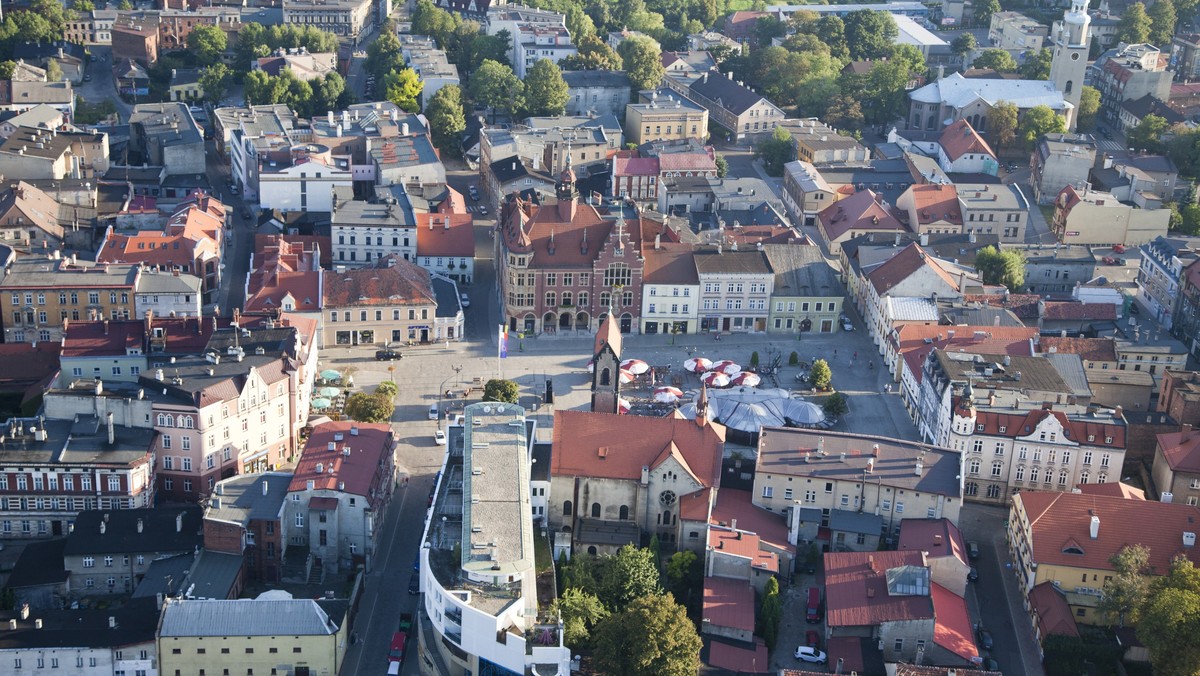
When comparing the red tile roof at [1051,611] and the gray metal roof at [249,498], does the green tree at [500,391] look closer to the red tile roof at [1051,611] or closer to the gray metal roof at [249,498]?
the gray metal roof at [249,498]

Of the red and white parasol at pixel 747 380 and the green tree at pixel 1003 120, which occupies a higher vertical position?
the green tree at pixel 1003 120

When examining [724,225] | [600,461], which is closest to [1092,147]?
[724,225]

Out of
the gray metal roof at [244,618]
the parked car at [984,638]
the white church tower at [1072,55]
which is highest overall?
the white church tower at [1072,55]

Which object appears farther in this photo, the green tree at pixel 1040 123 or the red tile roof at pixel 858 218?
the green tree at pixel 1040 123

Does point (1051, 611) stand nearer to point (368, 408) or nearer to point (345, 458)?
point (345, 458)

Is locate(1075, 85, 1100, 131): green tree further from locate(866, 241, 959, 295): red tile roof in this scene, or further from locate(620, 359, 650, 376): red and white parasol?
locate(620, 359, 650, 376): red and white parasol

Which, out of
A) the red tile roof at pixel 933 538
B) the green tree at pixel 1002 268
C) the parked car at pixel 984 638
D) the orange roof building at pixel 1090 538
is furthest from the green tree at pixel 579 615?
the green tree at pixel 1002 268

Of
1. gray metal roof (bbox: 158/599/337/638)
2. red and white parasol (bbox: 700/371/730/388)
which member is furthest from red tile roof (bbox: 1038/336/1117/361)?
gray metal roof (bbox: 158/599/337/638)

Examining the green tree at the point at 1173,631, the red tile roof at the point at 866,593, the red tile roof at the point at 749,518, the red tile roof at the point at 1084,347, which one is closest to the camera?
the green tree at the point at 1173,631
